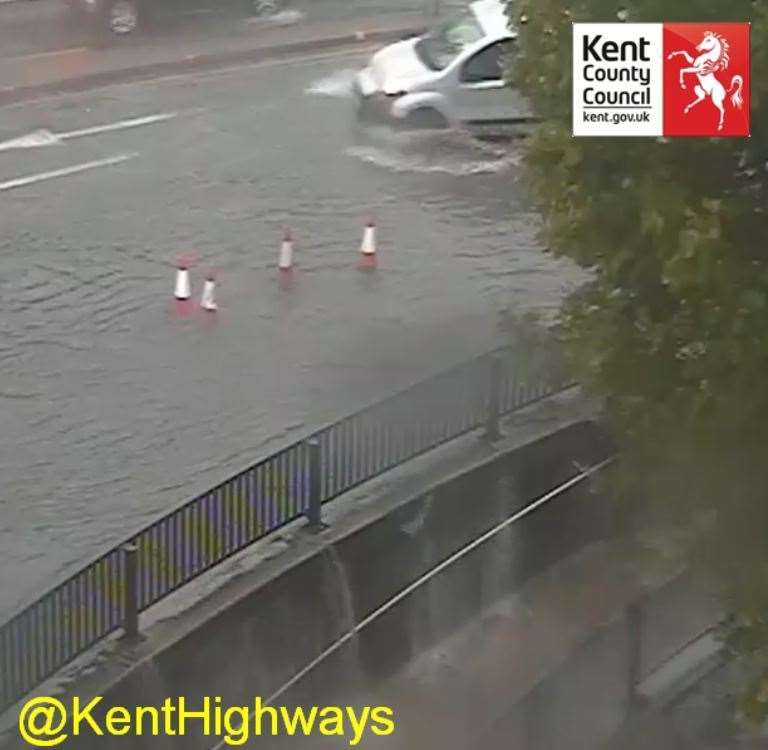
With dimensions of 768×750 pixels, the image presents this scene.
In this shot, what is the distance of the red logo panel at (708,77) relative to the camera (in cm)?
541

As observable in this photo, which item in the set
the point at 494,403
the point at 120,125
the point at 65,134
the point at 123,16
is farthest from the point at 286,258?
the point at 123,16

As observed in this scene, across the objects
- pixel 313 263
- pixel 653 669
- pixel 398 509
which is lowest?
pixel 653 669

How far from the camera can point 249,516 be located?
8.92 metres

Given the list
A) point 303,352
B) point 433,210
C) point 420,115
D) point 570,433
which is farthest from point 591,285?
point 420,115

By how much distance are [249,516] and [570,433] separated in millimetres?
2364

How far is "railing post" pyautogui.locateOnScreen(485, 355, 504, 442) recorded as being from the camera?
10.3m

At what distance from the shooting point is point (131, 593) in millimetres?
8117

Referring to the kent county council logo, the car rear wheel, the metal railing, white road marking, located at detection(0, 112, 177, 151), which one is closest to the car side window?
the car rear wheel

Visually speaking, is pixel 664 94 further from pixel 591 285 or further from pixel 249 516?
pixel 249 516

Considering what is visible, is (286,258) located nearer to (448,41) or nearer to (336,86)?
(448,41)

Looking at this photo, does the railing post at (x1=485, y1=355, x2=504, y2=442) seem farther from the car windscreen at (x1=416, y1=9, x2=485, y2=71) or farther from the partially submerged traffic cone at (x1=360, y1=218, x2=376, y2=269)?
the car windscreen at (x1=416, y1=9, x2=485, y2=71)

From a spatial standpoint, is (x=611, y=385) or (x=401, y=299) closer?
(x=611, y=385)

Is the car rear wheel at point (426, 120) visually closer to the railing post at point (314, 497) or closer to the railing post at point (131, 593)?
the railing post at point (314, 497)

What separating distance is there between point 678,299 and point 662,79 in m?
0.97
